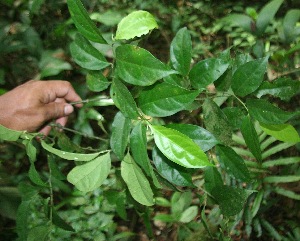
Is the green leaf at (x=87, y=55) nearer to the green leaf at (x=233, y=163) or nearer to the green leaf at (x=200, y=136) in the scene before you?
the green leaf at (x=200, y=136)

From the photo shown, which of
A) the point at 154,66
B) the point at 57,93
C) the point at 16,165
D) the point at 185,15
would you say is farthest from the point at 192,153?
the point at 185,15

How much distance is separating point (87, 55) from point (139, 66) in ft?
0.49

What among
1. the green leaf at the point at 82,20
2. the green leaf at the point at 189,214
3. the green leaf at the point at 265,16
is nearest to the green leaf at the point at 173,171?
the green leaf at the point at 82,20

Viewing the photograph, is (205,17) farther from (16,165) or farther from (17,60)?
(16,165)

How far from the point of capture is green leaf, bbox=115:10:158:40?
612mm

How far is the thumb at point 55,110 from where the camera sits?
110 cm

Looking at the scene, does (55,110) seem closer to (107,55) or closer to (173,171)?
(107,55)

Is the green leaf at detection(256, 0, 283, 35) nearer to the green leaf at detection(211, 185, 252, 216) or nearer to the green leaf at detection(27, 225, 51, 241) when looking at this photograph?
the green leaf at detection(211, 185, 252, 216)

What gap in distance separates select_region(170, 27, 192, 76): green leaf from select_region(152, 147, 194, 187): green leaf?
7.1 inches

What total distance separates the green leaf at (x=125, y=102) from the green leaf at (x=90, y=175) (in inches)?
5.3

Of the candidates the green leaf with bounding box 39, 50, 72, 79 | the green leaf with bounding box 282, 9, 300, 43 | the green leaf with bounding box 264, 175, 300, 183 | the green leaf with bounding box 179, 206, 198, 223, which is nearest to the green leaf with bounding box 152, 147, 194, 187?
the green leaf with bounding box 39, 50, 72, 79

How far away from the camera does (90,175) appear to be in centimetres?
61

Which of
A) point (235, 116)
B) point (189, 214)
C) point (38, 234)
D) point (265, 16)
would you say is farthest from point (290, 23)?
point (38, 234)

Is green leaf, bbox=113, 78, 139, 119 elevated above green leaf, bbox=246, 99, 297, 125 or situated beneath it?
elevated above
